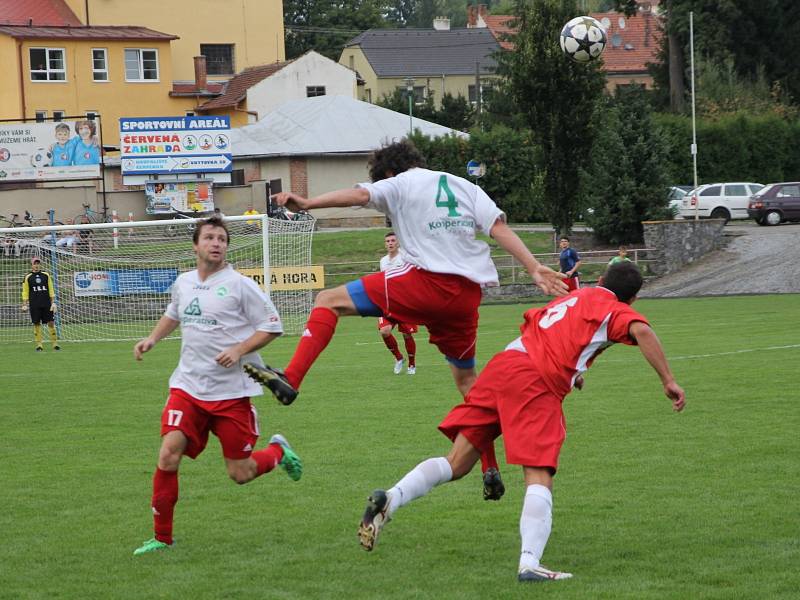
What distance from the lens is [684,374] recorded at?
15.5 metres

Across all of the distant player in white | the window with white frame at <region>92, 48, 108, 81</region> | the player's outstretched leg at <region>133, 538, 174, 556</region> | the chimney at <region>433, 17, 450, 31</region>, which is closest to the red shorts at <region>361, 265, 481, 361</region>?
the player's outstretched leg at <region>133, 538, 174, 556</region>

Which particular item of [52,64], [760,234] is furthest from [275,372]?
[52,64]

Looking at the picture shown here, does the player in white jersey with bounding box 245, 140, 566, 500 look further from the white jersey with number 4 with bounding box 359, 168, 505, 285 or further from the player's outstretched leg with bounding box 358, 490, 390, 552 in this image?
the player's outstretched leg with bounding box 358, 490, 390, 552

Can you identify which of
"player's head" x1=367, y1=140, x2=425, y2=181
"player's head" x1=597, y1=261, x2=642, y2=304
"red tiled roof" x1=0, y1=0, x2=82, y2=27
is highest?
"red tiled roof" x1=0, y1=0, x2=82, y2=27

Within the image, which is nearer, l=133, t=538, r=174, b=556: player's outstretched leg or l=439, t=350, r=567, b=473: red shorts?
l=439, t=350, r=567, b=473: red shorts

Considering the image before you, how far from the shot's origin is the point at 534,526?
6.07 m

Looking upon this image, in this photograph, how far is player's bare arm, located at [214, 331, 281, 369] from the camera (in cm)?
690

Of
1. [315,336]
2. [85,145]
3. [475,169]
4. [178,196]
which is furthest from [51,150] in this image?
[315,336]

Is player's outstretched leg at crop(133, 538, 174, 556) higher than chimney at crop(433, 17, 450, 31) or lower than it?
lower

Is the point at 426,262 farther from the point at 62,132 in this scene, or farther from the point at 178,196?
the point at 178,196

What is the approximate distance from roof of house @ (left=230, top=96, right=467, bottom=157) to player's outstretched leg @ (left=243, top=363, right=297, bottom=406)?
50312mm

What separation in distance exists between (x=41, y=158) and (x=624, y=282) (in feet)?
149

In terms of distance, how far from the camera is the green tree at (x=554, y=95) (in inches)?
1458

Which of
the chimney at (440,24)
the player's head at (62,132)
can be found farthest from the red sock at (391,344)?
the chimney at (440,24)
